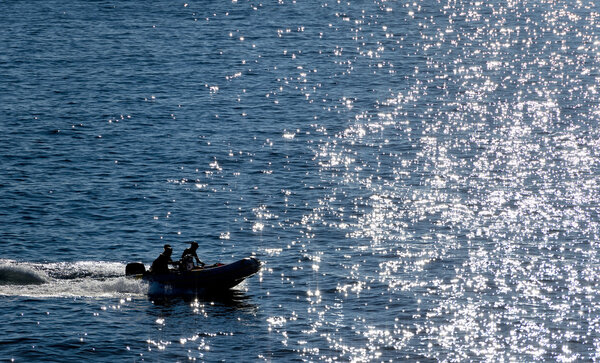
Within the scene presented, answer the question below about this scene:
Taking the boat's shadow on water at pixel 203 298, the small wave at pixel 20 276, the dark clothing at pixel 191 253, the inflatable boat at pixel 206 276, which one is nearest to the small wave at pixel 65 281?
the small wave at pixel 20 276

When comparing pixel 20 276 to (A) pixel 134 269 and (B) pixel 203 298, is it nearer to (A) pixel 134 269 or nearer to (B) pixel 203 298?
(A) pixel 134 269

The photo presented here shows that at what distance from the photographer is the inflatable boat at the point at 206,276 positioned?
4516cm

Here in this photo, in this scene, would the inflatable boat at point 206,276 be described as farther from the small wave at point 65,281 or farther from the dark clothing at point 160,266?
the small wave at point 65,281

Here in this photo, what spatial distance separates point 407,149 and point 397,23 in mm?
38477

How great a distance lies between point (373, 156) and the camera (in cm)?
6612

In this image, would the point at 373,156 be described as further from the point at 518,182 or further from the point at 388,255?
the point at 388,255

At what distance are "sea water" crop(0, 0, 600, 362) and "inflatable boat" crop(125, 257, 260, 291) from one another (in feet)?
1.97

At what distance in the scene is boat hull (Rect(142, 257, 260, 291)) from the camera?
4516 centimetres

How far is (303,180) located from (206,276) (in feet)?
56.8

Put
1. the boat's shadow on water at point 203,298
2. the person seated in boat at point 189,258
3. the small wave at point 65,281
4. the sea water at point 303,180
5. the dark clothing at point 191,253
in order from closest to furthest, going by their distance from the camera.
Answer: the sea water at point 303,180, the boat's shadow on water at point 203,298, the small wave at point 65,281, the person seated in boat at point 189,258, the dark clothing at point 191,253

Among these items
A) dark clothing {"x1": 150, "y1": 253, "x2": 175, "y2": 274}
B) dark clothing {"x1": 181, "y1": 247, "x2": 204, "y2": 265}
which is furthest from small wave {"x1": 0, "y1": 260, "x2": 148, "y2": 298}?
dark clothing {"x1": 181, "y1": 247, "x2": 204, "y2": 265}

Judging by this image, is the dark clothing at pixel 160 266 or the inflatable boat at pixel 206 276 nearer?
the inflatable boat at pixel 206 276

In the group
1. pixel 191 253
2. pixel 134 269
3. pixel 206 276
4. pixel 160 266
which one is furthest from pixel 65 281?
pixel 206 276

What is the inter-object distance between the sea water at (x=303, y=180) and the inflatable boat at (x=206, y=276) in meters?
0.60
